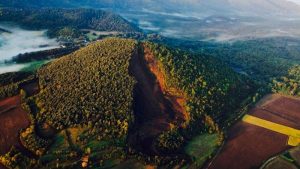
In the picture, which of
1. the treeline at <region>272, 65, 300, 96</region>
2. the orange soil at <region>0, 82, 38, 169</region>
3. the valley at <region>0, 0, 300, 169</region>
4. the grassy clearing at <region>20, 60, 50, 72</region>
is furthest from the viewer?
the treeline at <region>272, 65, 300, 96</region>

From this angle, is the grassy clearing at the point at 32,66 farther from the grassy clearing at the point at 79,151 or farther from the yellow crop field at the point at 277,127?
the yellow crop field at the point at 277,127

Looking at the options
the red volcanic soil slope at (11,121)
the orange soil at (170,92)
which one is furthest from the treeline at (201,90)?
the red volcanic soil slope at (11,121)

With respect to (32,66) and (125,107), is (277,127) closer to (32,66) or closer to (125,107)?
(125,107)

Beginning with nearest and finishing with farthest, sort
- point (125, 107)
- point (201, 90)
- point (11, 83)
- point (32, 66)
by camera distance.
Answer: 1. point (125, 107)
2. point (201, 90)
3. point (11, 83)
4. point (32, 66)

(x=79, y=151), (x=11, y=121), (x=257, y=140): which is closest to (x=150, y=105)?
(x=79, y=151)

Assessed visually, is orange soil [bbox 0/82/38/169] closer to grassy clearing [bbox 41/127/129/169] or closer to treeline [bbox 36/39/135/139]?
treeline [bbox 36/39/135/139]

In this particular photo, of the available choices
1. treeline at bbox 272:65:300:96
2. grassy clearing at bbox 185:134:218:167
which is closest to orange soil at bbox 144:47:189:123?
grassy clearing at bbox 185:134:218:167
